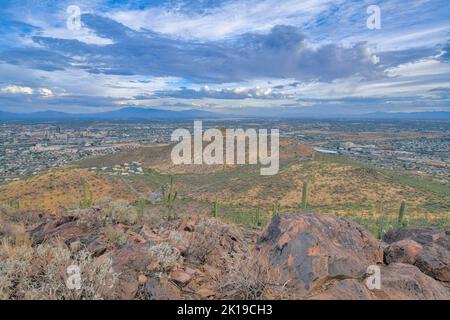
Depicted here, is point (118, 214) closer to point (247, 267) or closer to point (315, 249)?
point (247, 267)

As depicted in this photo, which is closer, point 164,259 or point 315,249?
point 315,249

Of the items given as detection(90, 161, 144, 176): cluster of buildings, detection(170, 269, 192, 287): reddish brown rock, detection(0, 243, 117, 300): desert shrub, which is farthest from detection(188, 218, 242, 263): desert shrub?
detection(90, 161, 144, 176): cluster of buildings


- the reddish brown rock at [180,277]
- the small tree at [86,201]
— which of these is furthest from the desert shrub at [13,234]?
the small tree at [86,201]

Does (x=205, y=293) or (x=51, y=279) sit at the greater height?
(x=51, y=279)

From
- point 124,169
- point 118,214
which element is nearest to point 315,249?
point 118,214

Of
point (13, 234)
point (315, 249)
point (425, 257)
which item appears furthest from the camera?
point (13, 234)
